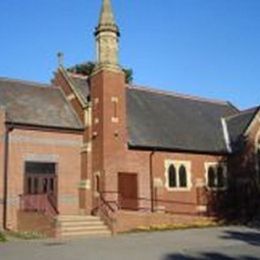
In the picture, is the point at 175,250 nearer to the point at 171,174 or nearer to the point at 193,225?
the point at 193,225

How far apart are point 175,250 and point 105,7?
64.1 feet

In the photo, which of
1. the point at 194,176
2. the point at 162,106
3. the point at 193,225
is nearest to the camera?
the point at 193,225

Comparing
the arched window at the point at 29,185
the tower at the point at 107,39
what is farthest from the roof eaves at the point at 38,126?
the tower at the point at 107,39

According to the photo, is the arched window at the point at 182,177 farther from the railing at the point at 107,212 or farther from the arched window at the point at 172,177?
the railing at the point at 107,212

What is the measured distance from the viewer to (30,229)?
90.5ft

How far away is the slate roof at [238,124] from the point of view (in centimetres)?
3700

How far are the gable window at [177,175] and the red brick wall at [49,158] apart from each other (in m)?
5.71

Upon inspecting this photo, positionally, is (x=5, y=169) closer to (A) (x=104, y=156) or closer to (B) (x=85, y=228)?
(A) (x=104, y=156)

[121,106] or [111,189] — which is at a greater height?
[121,106]

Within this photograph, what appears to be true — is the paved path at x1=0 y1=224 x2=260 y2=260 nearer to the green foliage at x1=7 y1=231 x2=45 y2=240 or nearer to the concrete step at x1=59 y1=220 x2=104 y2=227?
the green foliage at x1=7 y1=231 x2=45 y2=240

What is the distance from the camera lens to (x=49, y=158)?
102 feet

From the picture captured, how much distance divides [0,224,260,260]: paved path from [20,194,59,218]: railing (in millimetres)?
3421

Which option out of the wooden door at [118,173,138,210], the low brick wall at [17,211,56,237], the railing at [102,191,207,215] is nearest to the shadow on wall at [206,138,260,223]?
the railing at [102,191,207,215]

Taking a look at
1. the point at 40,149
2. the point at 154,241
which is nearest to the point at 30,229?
the point at 40,149
